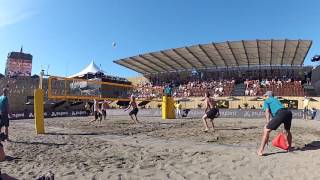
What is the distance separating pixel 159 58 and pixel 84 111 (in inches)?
563

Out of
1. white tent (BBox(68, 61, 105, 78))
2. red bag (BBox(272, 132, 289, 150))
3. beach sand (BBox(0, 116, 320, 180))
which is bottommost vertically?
beach sand (BBox(0, 116, 320, 180))

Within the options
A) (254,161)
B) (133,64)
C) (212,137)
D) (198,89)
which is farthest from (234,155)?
(133,64)

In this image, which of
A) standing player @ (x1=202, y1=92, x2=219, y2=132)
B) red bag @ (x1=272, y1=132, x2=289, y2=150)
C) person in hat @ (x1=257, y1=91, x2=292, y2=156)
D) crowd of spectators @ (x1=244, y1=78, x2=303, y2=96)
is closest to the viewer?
person in hat @ (x1=257, y1=91, x2=292, y2=156)

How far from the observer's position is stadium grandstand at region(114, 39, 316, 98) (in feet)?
112

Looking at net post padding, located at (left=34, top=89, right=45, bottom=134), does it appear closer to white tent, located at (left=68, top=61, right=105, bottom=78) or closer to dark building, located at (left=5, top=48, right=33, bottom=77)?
white tent, located at (left=68, top=61, right=105, bottom=78)

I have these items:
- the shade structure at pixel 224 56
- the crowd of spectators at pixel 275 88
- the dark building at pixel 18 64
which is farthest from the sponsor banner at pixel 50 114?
the dark building at pixel 18 64

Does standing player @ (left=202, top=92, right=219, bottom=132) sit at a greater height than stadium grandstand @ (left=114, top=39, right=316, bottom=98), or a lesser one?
lesser

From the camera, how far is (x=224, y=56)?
4000 centimetres

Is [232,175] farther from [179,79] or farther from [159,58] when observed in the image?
[179,79]

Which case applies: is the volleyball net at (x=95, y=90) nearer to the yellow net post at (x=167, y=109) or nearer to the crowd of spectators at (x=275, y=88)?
the yellow net post at (x=167, y=109)

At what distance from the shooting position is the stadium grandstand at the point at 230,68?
3403 centimetres

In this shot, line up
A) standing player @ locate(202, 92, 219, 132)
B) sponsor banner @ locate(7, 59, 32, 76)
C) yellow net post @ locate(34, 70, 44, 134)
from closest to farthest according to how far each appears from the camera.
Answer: yellow net post @ locate(34, 70, 44, 134), standing player @ locate(202, 92, 219, 132), sponsor banner @ locate(7, 59, 32, 76)

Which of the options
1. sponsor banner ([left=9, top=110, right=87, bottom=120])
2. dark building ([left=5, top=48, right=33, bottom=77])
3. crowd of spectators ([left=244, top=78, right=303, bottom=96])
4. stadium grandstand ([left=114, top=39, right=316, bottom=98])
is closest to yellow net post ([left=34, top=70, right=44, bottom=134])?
sponsor banner ([left=9, top=110, right=87, bottom=120])

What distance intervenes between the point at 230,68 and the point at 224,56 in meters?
A: 4.43
